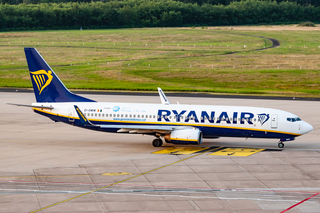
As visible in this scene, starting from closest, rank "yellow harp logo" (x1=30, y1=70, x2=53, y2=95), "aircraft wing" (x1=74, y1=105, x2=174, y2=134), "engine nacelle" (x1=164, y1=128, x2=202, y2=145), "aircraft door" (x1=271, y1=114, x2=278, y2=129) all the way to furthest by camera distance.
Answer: "engine nacelle" (x1=164, y1=128, x2=202, y2=145), "aircraft door" (x1=271, y1=114, x2=278, y2=129), "aircraft wing" (x1=74, y1=105, x2=174, y2=134), "yellow harp logo" (x1=30, y1=70, x2=53, y2=95)

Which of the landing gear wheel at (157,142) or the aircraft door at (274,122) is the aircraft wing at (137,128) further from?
the aircraft door at (274,122)

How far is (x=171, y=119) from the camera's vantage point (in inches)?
1642

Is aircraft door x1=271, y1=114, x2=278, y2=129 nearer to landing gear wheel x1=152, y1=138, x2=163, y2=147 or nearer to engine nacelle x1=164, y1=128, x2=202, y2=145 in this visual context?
engine nacelle x1=164, y1=128, x2=202, y2=145

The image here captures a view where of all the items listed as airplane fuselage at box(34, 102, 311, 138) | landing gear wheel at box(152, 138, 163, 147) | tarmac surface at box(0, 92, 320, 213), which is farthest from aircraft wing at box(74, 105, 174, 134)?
tarmac surface at box(0, 92, 320, 213)

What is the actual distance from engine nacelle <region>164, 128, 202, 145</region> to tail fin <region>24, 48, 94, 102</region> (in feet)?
34.7

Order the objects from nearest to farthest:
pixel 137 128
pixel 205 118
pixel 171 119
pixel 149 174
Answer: pixel 149 174, pixel 137 128, pixel 205 118, pixel 171 119

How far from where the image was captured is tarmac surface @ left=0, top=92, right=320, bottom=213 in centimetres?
2655

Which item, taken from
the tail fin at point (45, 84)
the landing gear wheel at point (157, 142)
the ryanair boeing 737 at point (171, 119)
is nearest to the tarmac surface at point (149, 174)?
the landing gear wheel at point (157, 142)

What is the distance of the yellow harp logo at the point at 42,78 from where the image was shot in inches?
1784

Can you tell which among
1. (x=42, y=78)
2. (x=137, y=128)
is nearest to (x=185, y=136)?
(x=137, y=128)

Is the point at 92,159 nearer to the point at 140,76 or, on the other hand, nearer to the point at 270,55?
the point at 140,76

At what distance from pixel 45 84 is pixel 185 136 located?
16236mm

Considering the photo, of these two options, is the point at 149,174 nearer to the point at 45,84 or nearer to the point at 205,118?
the point at 205,118

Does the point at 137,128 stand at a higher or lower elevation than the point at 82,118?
lower
